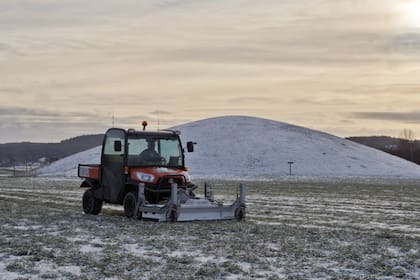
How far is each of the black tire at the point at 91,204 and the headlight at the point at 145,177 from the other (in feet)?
9.11

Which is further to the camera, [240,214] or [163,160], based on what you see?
[163,160]

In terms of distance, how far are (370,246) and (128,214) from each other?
7.73 m

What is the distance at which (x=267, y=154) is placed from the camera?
85250 mm

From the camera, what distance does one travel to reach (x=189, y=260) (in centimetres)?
1120

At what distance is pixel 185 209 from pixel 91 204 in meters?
4.57

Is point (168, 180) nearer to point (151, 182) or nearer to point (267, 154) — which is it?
point (151, 182)

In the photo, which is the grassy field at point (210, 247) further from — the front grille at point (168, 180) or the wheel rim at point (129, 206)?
the front grille at point (168, 180)

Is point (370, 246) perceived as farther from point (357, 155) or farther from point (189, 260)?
point (357, 155)

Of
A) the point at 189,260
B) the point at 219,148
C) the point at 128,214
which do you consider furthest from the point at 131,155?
the point at 219,148

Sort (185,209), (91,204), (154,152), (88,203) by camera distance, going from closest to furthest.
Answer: (185,209), (154,152), (91,204), (88,203)

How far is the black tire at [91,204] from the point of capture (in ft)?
67.0

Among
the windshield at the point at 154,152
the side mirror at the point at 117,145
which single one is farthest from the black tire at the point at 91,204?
the side mirror at the point at 117,145

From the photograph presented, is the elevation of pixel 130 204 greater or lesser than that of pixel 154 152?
lesser

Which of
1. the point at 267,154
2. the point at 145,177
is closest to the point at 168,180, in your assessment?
the point at 145,177
